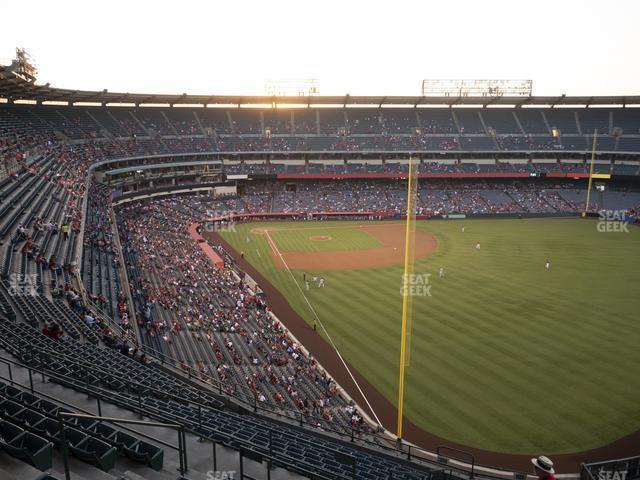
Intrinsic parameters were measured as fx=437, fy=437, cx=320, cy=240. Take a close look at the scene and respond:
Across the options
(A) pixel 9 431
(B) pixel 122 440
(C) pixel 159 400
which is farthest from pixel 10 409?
(C) pixel 159 400

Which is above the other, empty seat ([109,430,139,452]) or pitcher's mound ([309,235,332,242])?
empty seat ([109,430,139,452])

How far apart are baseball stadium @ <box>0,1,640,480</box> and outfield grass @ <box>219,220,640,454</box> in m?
0.14

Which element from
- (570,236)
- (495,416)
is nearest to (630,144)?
(570,236)

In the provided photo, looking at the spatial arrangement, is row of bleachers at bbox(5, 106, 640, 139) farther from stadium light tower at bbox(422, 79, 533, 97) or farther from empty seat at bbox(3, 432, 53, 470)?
empty seat at bbox(3, 432, 53, 470)

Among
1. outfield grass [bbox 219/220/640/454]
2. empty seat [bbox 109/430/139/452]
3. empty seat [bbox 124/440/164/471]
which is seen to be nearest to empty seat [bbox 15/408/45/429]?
empty seat [bbox 109/430/139/452]

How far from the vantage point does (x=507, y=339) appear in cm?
2411

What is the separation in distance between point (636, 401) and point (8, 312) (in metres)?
24.1

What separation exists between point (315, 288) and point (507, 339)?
14.6 m

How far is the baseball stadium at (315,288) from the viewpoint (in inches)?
395

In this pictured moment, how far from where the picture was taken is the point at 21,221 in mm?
22859

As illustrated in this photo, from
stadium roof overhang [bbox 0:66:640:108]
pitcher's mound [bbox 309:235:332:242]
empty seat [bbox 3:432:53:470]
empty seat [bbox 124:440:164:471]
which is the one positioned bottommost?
pitcher's mound [bbox 309:235:332:242]

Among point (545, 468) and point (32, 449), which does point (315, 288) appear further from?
point (545, 468)

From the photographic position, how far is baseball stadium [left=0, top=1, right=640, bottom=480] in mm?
10023

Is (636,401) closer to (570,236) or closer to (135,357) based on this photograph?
(135,357)
